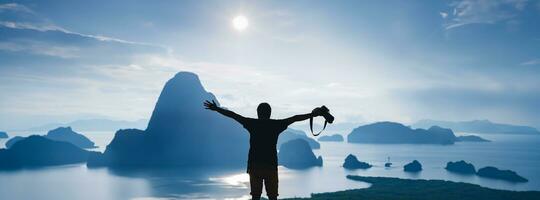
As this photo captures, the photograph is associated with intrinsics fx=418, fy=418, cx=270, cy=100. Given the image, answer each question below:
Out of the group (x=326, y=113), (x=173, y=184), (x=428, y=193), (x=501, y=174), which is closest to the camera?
(x=326, y=113)

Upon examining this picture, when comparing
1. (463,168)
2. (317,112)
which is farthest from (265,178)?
(463,168)

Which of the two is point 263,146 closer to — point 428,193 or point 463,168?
point 428,193

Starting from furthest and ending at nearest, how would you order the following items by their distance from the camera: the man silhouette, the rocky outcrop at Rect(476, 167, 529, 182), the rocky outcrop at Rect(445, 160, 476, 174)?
the rocky outcrop at Rect(445, 160, 476, 174) → the rocky outcrop at Rect(476, 167, 529, 182) → the man silhouette

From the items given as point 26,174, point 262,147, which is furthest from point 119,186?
point 262,147

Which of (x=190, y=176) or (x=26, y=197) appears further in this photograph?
(x=190, y=176)

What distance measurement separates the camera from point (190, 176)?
607ft

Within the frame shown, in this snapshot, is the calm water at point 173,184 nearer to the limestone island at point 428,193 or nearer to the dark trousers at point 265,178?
the limestone island at point 428,193

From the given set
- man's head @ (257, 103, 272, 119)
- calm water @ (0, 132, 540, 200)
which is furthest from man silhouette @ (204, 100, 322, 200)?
calm water @ (0, 132, 540, 200)

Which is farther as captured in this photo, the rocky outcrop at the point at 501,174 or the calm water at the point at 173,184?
the rocky outcrop at the point at 501,174

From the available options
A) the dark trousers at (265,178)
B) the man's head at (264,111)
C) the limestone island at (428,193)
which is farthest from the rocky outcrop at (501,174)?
the man's head at (264,111)

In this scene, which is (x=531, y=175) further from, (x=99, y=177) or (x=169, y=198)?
(x=99, y=177)

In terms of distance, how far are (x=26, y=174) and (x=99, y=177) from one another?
41.4 metres

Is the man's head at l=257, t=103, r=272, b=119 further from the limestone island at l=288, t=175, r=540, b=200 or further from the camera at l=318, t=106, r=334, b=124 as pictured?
the limestone island at l=288, t=175, r=540, b=200

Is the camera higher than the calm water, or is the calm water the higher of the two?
the camera
